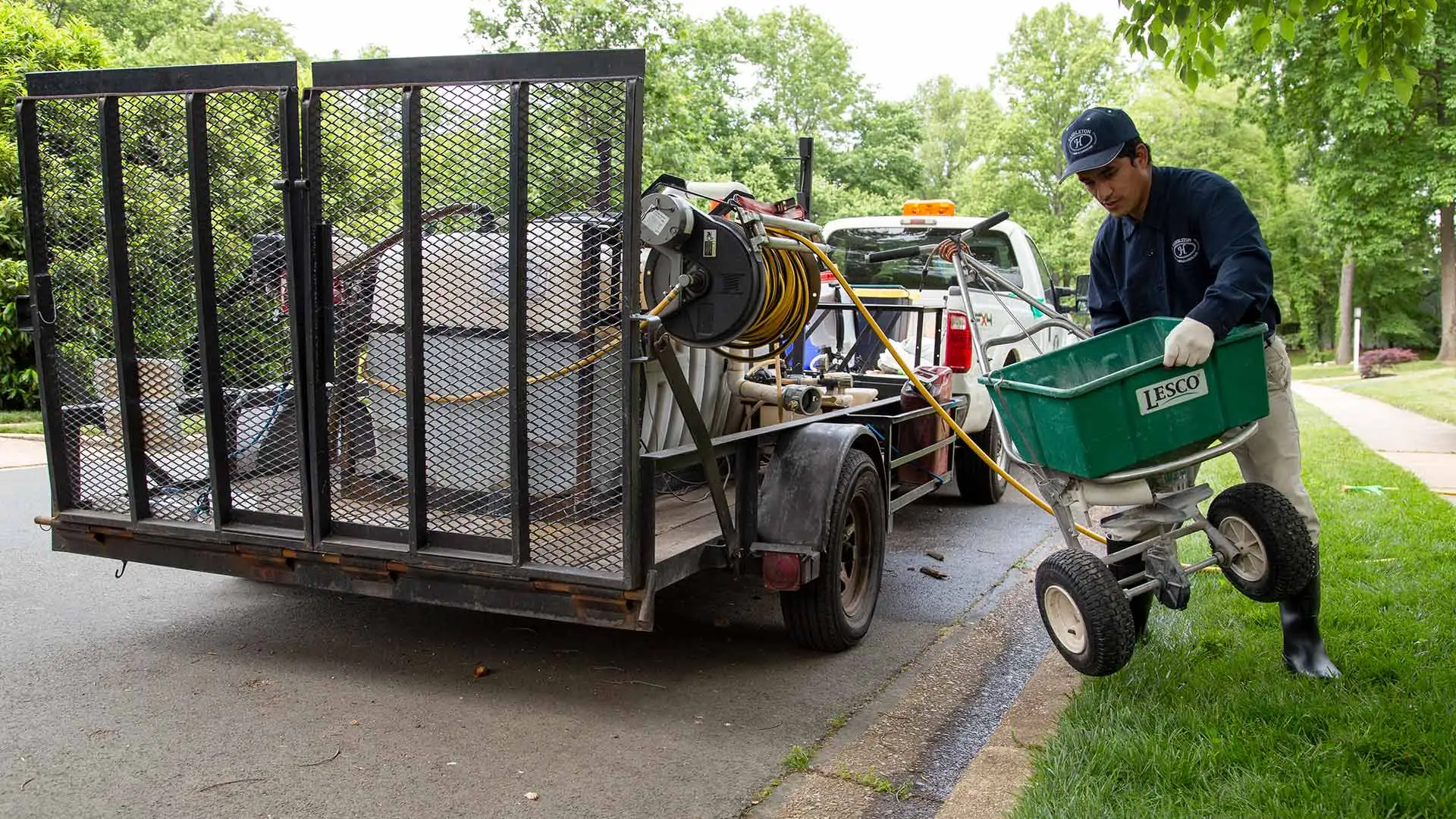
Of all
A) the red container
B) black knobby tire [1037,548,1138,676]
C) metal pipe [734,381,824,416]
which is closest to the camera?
black knobby tire [1037,548,1138,676]

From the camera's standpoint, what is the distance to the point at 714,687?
4.46 meters

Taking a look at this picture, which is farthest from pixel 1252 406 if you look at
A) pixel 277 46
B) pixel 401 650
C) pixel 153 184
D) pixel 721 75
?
pixel 277 46

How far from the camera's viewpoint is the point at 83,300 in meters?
4.46

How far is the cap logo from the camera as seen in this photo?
12.7ft

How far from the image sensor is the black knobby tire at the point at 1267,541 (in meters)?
3.68

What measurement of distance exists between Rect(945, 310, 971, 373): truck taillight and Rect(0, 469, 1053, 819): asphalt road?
2.05 meters

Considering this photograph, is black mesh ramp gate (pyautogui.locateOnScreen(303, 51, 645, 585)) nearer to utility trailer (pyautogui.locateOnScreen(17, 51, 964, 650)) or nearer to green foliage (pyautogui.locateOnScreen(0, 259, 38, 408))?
utility trailer (pyautogui.locateOnScreen(17, 51, 964, 650))

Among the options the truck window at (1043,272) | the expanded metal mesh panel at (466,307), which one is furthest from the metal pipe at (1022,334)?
the truck window at (1043,272)

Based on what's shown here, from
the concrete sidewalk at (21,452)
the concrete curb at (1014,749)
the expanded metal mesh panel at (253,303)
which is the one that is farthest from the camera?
the concrete sidewalk at (21,452)

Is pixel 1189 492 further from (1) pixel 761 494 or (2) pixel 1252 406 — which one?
(1) pixel 761 494

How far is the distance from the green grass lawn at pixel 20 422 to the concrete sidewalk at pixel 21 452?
44 cm

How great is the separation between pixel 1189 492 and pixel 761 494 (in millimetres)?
1691

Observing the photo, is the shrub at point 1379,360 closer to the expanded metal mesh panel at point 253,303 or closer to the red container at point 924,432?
the red container at point 924,432

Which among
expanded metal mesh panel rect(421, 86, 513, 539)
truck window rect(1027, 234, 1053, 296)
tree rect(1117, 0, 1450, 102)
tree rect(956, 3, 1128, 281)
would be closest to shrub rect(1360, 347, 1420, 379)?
tree rect(956, 3, 1128, 281)
